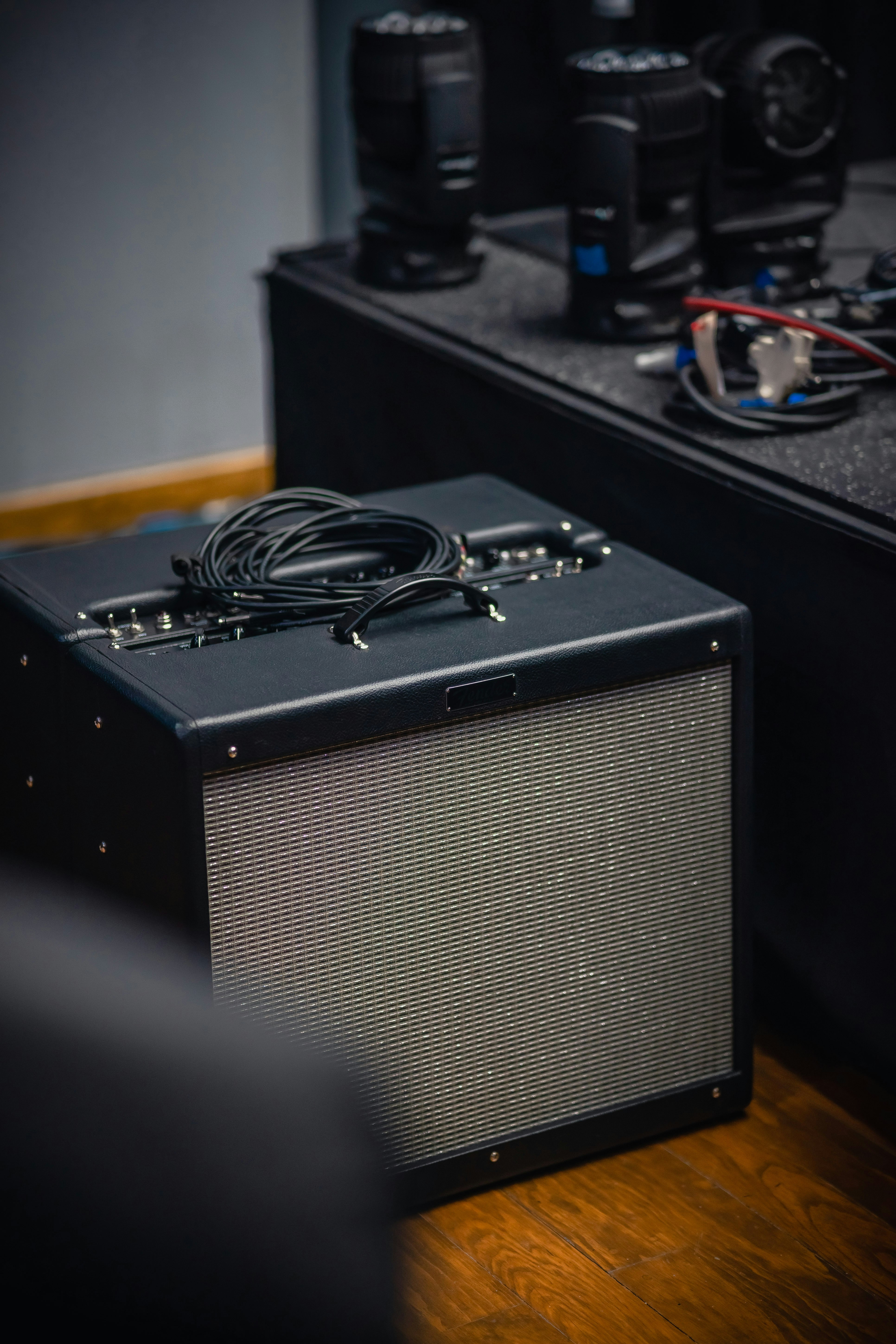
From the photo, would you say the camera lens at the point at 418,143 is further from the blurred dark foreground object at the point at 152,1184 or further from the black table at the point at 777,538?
the blurred dark foreground object at the point at 152,1184

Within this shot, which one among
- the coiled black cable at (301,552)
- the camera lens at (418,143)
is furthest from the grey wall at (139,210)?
the coiled black cable at (301,552)

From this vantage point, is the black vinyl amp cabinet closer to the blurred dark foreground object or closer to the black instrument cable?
the black instrument cable

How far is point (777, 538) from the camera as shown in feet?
4.17

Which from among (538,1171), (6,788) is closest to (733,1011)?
(538,1171)

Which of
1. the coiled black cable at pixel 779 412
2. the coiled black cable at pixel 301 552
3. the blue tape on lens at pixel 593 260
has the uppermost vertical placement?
the blue tape on lens at pixel 593 260

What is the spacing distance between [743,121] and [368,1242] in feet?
4.49

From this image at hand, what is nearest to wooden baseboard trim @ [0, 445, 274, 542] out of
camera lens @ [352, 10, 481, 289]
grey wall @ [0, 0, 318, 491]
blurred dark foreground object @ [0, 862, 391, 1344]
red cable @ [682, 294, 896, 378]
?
grey wall @ [0, 0, 318, 491]

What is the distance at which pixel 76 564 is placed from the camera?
1.25 m

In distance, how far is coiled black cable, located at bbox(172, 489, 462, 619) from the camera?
3.80 feet

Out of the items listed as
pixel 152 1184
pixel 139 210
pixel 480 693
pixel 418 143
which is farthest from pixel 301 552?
pixel 139 210

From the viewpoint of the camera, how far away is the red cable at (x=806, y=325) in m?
1.40

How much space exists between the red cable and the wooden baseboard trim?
1.45 metres

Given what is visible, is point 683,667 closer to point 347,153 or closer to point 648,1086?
point 648,1086

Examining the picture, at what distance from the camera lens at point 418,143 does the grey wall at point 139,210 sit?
85 centimetres
